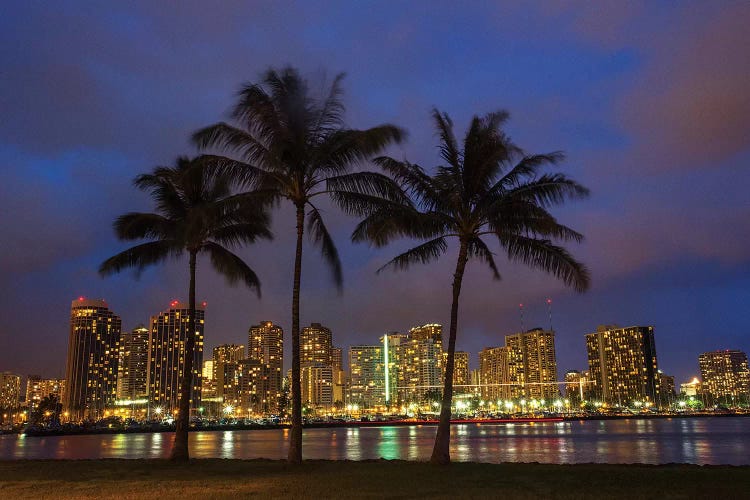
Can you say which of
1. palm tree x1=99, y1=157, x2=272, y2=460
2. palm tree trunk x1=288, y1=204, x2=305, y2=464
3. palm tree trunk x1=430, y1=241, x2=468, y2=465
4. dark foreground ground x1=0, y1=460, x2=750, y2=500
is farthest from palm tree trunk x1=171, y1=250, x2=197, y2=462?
palm tree trunk x1=430, y1=241, x2=468, y2=465

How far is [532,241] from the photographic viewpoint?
2203 centimetres

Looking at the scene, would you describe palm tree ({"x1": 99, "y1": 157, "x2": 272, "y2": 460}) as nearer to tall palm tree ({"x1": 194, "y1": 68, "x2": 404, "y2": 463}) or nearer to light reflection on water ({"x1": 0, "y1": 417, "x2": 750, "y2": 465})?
tall palm tree ({"x1": 194, "y1": 68, "x2": 404, "y2": 463})

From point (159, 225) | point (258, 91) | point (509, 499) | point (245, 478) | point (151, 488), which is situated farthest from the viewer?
point (159, 225)

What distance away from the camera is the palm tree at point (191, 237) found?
23750 mm

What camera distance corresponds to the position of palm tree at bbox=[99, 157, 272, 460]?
2375 cm

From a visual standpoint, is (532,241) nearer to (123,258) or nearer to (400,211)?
(400,211)

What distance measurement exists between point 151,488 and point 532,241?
13.8 meters

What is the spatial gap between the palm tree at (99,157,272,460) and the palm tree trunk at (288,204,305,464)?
85.6 inches

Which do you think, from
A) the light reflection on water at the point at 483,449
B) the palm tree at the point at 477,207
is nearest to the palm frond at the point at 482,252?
the palm tree at the point at 477,207

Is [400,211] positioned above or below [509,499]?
above

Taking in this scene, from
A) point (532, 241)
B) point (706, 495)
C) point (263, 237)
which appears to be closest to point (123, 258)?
point (263, 237)

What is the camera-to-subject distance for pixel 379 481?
15078 millimetres

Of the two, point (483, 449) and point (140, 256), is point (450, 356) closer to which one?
point (140, 256)

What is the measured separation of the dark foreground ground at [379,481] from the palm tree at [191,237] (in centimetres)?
591
